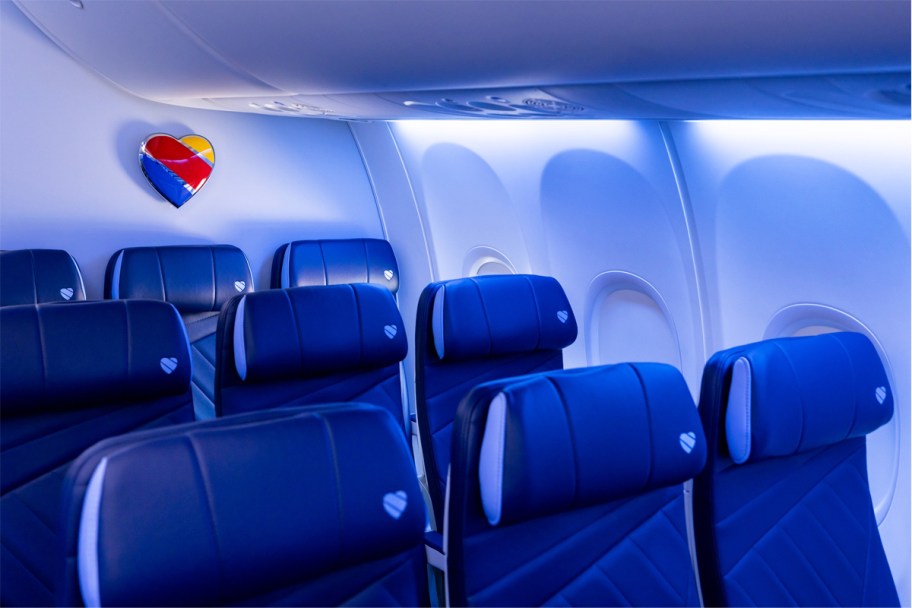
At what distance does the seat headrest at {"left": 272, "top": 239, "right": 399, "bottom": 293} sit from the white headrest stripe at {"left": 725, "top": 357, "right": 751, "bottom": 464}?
3.04m

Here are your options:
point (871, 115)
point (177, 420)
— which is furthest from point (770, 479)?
point (177, 420)

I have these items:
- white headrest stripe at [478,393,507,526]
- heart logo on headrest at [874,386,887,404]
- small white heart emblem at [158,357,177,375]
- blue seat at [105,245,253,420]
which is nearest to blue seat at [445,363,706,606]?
white headrest stripe at [478,393,507,526]

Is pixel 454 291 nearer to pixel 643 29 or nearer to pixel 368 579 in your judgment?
pixel 643 29

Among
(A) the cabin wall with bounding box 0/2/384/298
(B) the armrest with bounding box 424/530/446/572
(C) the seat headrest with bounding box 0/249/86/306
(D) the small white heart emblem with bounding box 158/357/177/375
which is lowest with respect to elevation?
(B) the armrest with bounding box 424/530/446/572

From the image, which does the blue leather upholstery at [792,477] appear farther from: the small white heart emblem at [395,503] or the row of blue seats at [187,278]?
the row of blue seats at [187,278]

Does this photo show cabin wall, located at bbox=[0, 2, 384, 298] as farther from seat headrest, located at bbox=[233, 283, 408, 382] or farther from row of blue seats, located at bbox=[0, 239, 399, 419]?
seat headrest, located at bbox=[233, 283, 408, 382]

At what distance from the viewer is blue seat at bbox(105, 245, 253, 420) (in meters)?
3.85

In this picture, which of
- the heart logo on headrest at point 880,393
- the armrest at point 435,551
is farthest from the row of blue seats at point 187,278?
the heart logo on headrest at point 880,393

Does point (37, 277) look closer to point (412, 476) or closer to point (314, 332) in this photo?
point (314, 332)

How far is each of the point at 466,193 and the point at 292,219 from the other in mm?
1199

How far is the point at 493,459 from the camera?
4.62ft

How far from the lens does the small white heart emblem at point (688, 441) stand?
1.58 metres

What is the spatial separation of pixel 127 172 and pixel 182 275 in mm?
674

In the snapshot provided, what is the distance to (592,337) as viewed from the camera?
3635 millimetres
